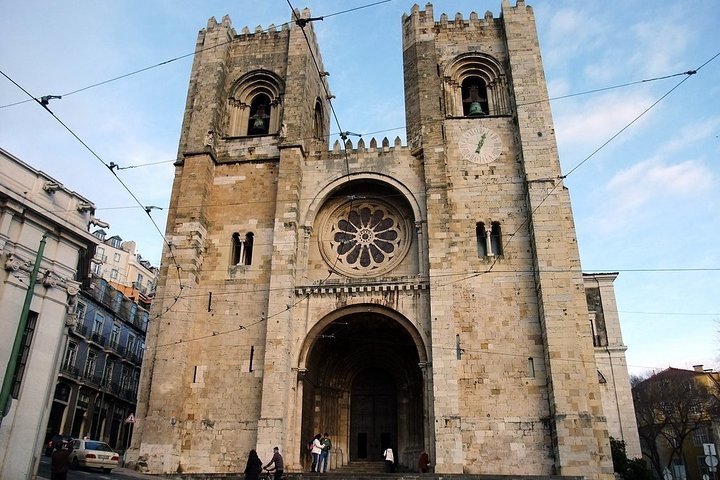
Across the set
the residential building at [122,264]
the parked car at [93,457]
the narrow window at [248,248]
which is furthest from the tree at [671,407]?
the residential building at [122,264]

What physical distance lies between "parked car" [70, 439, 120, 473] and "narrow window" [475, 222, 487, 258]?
39.2ft

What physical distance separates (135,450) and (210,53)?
14460 millimetres

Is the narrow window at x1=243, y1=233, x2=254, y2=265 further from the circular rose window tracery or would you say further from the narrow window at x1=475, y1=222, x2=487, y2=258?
the narrow window at x1=475, y1=222, x2=487, y2=258

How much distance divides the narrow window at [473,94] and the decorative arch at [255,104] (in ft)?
22.5

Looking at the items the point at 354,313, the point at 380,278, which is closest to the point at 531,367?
the point at 380,278

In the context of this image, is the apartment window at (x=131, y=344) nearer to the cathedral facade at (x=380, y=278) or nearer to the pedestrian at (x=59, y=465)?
the cathedral facade at (x=380, y=278)

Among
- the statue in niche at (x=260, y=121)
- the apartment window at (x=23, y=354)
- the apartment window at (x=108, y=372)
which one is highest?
the statue in niche at (x=260, y=121)

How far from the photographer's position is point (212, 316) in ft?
61.7

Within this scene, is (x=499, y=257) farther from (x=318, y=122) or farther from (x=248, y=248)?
(x=318, y=122)

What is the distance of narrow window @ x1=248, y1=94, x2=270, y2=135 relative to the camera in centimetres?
2247

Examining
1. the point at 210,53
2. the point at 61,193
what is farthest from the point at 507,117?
the point at 61,193

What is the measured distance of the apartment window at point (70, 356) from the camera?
92.7 feet

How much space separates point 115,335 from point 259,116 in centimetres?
1735

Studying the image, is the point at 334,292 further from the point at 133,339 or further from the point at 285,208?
the point at 133,339
